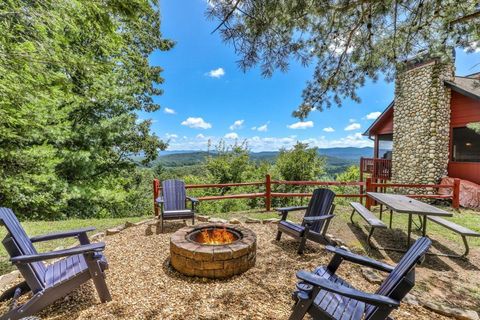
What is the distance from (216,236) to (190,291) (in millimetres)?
1023

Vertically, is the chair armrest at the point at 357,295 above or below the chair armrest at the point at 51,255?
below

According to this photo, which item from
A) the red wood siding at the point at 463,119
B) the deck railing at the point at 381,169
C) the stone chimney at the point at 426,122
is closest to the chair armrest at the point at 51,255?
the stone chimney at the point at 426,122

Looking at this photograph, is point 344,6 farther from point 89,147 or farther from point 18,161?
point 89,147

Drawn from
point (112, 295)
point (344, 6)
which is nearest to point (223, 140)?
point (344, 6)

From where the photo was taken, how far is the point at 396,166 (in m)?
10.7

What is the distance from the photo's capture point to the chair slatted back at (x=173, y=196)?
→ 509cm

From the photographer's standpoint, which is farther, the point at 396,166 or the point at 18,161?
the point at 396,166

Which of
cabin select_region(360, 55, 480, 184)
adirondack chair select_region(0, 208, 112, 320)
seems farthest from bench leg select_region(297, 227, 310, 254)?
cabin select_region(360, 55, 480, 184)

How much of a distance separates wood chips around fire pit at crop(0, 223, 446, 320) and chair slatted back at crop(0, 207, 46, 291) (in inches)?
14.8

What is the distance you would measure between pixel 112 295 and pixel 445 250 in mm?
5333

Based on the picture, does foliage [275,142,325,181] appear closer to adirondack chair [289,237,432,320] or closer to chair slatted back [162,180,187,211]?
chair slatted back [162,180,187,211]

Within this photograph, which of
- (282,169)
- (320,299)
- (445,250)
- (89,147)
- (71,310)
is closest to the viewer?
(320,299)

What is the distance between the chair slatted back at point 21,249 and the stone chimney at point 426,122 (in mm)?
10390

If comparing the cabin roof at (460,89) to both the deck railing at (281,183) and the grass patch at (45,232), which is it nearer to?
the deck railing at (281,183)
